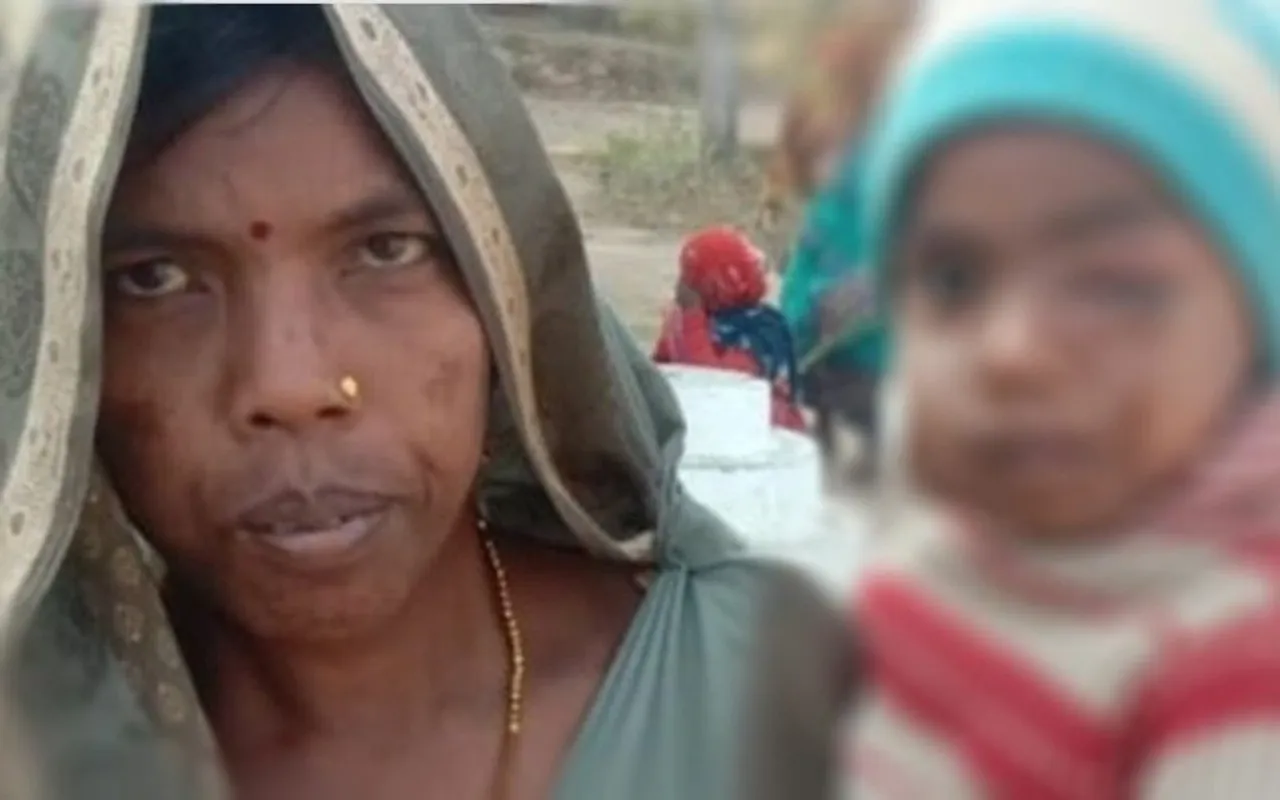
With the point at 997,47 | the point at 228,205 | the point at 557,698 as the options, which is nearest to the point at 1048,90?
the point at 997,47

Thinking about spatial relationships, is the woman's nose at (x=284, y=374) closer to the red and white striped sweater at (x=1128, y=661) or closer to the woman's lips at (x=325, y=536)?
the woman's lips at (x=325, y=536)

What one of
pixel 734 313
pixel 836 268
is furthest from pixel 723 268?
pixel 836 268

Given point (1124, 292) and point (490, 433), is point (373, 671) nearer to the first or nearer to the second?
point (490, 433)

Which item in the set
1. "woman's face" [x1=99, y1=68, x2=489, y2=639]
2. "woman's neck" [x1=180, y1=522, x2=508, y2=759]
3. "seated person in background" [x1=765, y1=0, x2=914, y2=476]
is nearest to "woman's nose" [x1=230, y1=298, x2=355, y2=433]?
"woman's face" [x1=99, y1=68, x2=489, y2=639]

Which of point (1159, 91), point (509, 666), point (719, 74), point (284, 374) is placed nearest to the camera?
point (1159, 91)

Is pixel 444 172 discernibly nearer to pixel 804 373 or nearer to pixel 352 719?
pixel 352 719

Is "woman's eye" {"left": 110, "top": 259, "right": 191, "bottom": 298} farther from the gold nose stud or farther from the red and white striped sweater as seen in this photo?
the red and white striped sweater

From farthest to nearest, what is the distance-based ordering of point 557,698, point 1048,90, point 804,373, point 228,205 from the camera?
point 557,698 < point 228,205 < point 804,373 < point 1048,90
